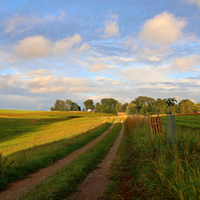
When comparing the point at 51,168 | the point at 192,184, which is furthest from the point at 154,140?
the point at 51,168

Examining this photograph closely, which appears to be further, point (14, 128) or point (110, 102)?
point (110, 102)

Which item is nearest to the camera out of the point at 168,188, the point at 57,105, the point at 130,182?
the point at 168,188

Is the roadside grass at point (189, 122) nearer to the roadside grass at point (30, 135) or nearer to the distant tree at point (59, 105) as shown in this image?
the roadside grass at point (30, 135)

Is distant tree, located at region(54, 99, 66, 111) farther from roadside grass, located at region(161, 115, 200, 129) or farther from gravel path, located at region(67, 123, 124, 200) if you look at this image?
gravel path, located at region(67, 123, 124, 200)

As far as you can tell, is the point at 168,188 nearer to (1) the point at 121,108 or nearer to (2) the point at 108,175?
(2) the point at 108,175

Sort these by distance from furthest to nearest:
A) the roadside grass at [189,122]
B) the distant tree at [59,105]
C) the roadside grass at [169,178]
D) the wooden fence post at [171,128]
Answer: the distant tree at [59,105] < the roadside grass at [189,122] < the wooden fence post at [171,128] < the roadside grass at [169,178]

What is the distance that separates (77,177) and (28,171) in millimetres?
3313

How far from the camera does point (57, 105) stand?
179 metres

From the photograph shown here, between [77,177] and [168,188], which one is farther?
[77,177]

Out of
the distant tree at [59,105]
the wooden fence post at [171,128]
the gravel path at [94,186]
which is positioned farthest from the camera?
the distant tree at [59,105]

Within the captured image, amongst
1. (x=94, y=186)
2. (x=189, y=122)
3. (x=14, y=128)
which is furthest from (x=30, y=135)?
(x=189, y=122)

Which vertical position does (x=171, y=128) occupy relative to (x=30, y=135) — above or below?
above

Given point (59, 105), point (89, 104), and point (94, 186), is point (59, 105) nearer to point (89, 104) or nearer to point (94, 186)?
point (89, 104)

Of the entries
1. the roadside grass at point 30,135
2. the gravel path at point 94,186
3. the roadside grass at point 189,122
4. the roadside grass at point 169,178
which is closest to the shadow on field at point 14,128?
the roadside grass at point 30,135
